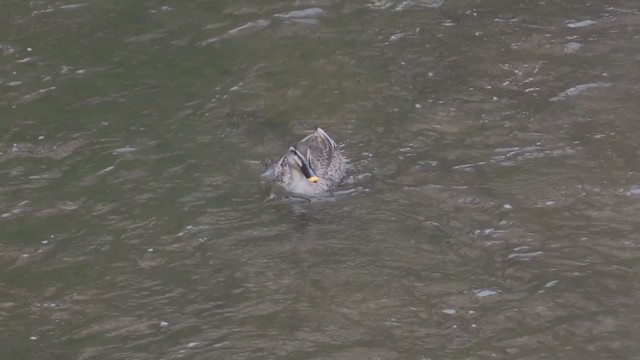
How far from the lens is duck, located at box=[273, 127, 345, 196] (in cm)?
1057

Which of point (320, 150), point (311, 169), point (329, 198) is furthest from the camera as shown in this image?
point (320, 150)

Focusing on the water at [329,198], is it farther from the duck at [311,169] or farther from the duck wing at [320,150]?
the duck wing at [320,150]

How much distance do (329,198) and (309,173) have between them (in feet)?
1.01

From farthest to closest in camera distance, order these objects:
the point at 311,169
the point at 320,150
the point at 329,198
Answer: the point at 320,150 → the point at 329,198 → the point at 311,169

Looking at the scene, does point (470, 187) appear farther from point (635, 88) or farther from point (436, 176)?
point (635, 88)

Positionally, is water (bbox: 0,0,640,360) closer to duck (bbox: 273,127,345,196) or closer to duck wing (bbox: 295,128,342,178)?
duck (bbox: 273,127,345,196)

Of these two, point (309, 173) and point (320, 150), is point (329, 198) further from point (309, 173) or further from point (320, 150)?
point (320, 150)

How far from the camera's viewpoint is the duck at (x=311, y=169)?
10570mm

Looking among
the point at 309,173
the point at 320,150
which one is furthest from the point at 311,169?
the point at 320,150

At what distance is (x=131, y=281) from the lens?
9242 mm

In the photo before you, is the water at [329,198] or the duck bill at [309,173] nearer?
the water at [329,198]

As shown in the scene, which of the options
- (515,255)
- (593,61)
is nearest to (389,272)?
(515,255)

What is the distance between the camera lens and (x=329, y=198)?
34.9ft

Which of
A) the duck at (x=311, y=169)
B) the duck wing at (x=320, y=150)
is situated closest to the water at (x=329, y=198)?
the duck at (x=311, y=169)
